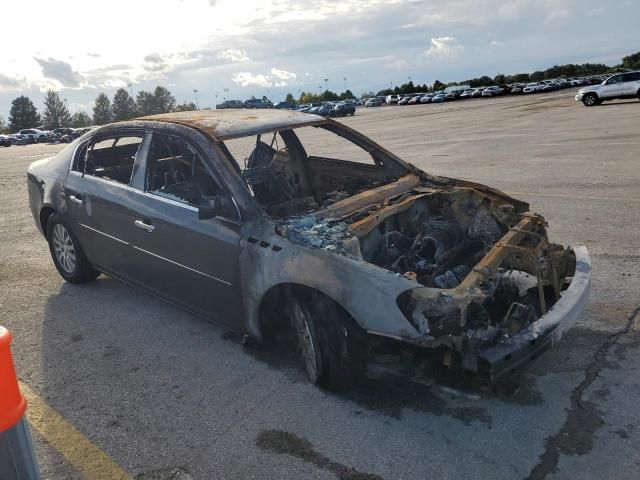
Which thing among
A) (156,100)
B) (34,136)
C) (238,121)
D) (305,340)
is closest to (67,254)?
(238,121)

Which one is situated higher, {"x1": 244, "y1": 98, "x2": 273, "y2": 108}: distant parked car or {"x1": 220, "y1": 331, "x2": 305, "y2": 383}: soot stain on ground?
{"x1": 244, "y1": 98, "x2": 273, "y2": 108}: distant parked car

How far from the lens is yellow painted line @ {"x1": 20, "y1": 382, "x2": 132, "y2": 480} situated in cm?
A: 294

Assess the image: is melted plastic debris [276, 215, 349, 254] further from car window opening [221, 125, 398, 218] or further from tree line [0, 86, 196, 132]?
tree line [0, 86, 196, 132]

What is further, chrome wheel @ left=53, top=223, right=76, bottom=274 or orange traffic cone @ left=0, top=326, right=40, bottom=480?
chrome wheel @ left=53, top=223, right=76, bottom=274

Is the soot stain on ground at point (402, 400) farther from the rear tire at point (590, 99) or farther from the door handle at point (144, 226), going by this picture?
the rear tire at point (590, 99)

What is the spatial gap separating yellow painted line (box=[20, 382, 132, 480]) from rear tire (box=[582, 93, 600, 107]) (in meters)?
30.2

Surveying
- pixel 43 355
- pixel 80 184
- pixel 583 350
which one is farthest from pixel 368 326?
pixel 80 184

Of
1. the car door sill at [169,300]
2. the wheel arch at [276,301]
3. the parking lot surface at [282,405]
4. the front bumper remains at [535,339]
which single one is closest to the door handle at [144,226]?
the car door sill at [169,300]

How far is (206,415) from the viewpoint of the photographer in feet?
11.1

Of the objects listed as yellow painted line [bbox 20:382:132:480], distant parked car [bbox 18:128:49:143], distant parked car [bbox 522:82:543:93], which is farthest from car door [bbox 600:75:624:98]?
distant parked car [bbox 18:128:49:143]

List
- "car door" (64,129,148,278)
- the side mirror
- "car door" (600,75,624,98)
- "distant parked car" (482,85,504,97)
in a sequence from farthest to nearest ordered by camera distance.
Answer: "distant parked car" (482,85,504,97), "car door" (600,75,624,98), "car door" (64,129,148,278), the side mirror

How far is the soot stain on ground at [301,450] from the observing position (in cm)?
280

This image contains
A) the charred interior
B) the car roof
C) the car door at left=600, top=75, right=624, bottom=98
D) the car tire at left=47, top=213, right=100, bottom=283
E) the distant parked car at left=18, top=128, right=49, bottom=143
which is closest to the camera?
the charred interior

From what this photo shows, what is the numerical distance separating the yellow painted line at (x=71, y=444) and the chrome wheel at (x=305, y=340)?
3.93 ft
